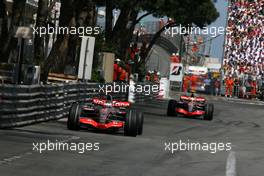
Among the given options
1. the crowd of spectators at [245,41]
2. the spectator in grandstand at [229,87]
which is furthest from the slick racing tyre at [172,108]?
the crowd of spectators at [245,41]

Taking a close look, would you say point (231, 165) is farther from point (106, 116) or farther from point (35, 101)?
point (35, 101)

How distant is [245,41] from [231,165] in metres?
71.6

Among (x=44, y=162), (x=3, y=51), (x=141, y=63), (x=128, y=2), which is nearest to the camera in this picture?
(x=44, y=162)

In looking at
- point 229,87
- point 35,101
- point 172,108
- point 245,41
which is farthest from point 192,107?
point 245,41

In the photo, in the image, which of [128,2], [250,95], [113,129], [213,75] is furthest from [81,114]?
[213,75]

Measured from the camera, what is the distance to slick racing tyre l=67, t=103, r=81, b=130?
721 inches

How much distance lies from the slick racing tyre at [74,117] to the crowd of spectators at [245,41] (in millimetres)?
58858

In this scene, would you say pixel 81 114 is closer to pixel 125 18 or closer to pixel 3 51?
pixel 3 51

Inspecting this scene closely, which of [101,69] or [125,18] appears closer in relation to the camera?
[101,69]

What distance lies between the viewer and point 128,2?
42594 millimetres

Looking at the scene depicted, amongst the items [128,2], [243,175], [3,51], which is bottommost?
[243,175]

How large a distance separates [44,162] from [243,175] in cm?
295

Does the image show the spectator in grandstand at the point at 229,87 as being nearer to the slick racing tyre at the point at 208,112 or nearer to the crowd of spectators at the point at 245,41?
the crowd of spectators at the point at 245,41

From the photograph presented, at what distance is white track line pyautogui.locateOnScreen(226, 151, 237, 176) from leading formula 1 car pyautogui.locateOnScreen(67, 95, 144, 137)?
295 cm
